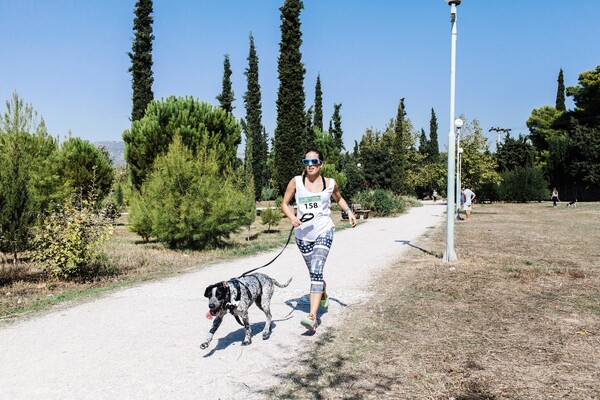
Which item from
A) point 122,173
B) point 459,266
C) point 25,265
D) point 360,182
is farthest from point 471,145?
point 122,173

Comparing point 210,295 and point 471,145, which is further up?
point 471,145

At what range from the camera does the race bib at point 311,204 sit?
5426 mm

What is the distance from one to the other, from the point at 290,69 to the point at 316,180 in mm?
25555

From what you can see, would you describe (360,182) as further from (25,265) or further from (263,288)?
(263,288)

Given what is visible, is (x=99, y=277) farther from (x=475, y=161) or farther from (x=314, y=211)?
(x=475, y=161)

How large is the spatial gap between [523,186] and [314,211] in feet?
184

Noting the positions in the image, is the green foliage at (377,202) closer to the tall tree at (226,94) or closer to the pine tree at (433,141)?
the tall tree at (226,94)

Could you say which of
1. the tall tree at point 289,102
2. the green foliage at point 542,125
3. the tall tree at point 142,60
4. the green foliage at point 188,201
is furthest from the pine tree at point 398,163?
the green foliage at point 188,201

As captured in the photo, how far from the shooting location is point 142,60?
98.5 feet

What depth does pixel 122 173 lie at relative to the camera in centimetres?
6556

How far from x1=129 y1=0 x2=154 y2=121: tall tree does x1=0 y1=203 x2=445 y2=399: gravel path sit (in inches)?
923

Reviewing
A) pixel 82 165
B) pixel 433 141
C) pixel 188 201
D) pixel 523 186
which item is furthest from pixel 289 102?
pixel 433 141

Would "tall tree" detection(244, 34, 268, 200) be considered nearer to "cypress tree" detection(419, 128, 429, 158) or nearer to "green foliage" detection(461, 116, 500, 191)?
"green foliage" detection(461, 116, 500, 191)

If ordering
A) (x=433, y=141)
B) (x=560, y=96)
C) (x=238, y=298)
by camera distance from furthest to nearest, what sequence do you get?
(x=433, y=141)
(x=560, y=96)
(x=238, y=298)
